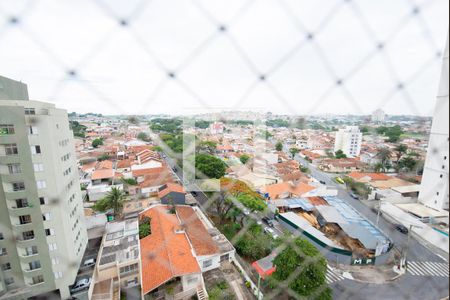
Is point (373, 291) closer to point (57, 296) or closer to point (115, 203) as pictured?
point (57, 296)

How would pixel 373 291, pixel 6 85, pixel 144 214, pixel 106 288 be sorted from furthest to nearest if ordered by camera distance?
1. pixel 144 214
2. pixel 373 291
3. pixel 106 288
4. pixel 6 85

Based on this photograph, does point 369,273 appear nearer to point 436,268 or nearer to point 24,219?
point 436,268

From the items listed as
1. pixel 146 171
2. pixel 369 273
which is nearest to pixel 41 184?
pixel 146 171

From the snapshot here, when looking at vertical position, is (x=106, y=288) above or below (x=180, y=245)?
below

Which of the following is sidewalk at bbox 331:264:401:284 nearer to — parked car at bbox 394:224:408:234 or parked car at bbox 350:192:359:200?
parked car at bbox 394:224:408:234

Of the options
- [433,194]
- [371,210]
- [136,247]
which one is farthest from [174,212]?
[371,210]

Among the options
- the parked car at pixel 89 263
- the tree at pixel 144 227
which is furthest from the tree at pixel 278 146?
the parked car at pixel 89 263
